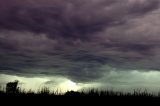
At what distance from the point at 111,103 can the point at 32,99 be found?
561 cm

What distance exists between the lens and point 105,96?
2556 cm

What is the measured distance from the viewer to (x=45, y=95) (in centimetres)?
2581

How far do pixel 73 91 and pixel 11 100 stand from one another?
5861 millimetres

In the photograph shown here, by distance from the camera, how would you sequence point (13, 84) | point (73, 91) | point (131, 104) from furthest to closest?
point (13, 84) < point (73, 91) < point (131, 104)

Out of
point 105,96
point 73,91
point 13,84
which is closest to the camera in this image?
point 105,96

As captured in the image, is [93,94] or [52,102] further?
[93,94]

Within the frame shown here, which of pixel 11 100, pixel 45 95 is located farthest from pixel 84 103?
pixel 11 100

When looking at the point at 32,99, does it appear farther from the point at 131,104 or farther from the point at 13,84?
the point at 13,84

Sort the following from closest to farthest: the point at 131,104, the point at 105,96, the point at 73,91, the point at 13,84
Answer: the point at 131,104 → the point at 105,96 → the point at 73,91 → the point at 13,84

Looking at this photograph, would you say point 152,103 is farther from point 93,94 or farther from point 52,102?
point 52,102

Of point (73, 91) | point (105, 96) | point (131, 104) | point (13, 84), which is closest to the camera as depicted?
point (131, 104)

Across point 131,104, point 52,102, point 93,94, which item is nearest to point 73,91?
point 93,94

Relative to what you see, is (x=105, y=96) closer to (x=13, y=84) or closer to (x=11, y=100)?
(x=11, y=100)

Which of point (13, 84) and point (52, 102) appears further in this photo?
point (13, 84)
